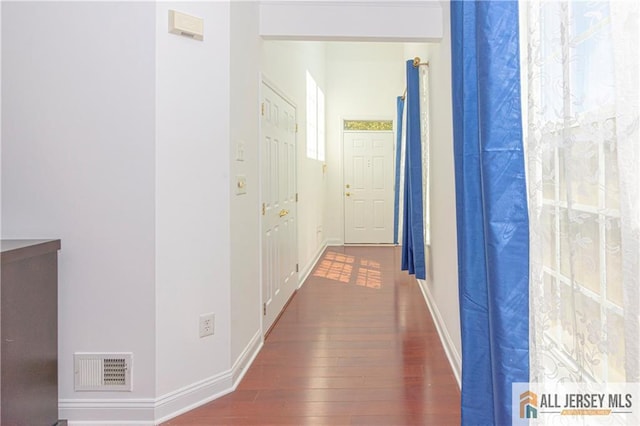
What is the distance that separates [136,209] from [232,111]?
0.76 m

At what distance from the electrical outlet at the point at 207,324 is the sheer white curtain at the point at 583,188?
1635mm

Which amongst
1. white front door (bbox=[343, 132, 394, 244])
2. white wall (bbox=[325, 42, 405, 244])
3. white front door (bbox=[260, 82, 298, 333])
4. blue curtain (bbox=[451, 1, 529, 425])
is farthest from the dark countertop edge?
white front door (bbox=[343, 132, 394, 244])

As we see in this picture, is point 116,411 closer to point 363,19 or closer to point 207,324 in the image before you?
point 207,324

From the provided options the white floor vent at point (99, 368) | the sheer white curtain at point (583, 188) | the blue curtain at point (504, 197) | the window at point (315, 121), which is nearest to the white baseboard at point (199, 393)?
the white floor vent at point (99, 368)

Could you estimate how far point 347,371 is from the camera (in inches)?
103

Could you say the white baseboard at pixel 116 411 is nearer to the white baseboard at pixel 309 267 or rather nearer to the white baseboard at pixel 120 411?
the white baseboard at pixel 120 411

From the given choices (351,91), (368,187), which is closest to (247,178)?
(368,187)

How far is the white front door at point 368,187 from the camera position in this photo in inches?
302

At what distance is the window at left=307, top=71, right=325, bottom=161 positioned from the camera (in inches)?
224

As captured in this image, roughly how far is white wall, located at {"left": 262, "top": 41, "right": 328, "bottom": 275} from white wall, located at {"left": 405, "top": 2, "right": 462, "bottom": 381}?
129 centimetres

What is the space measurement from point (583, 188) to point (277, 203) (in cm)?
289

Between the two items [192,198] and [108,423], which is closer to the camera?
[108,423]

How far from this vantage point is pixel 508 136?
4.00 ft

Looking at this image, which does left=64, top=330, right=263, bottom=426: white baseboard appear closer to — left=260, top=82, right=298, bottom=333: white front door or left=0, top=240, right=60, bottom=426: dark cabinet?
left=0, top=240, right=60, bottom=426: dark cabinet
